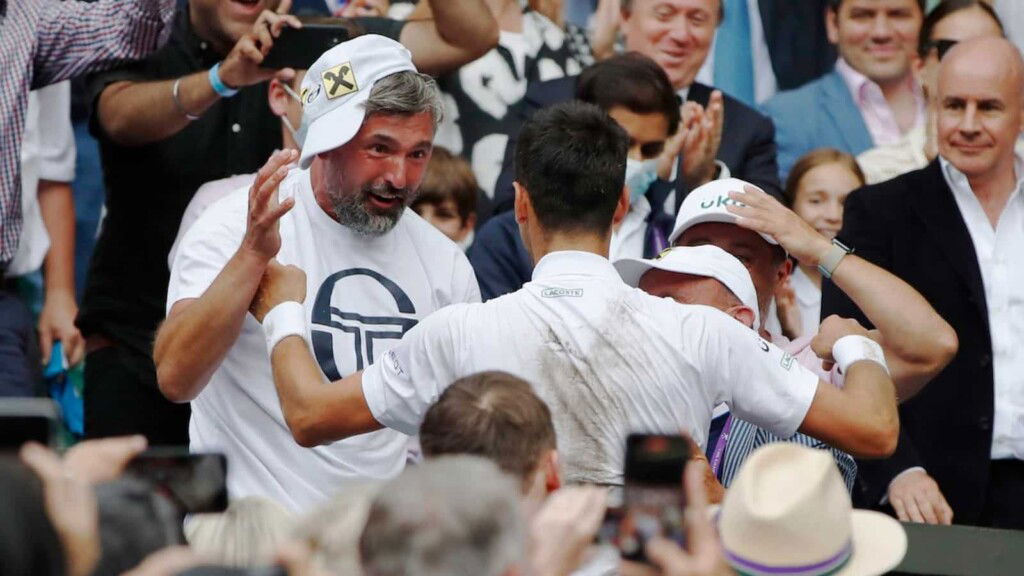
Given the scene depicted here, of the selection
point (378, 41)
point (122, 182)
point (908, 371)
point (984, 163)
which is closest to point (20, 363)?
point (122, 182)

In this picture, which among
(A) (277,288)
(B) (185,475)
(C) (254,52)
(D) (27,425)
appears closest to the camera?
(D) (27,425)

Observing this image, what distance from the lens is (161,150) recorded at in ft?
20.5

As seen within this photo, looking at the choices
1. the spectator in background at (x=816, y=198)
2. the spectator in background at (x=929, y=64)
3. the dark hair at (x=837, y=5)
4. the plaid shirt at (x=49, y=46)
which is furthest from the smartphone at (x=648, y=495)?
the dark hair at (x=837, y=5)

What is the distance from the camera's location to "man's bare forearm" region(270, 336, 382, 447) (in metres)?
4.29

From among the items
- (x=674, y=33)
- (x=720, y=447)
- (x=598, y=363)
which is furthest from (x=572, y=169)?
(x=674, y=33)

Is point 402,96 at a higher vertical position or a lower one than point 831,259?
higher

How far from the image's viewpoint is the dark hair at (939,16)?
752 centimetres

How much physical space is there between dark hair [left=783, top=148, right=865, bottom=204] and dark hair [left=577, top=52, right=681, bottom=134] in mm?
922

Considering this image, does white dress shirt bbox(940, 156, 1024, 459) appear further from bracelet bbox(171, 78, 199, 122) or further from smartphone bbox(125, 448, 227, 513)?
smartphone bbox(125, 448, 227, 513)

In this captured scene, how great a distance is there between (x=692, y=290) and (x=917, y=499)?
141 centimetres

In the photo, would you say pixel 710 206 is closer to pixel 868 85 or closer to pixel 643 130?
pixel 643 130

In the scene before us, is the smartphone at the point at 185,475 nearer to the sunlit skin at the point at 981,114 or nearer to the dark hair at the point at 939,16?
the sunlit skin at the point at 981,114

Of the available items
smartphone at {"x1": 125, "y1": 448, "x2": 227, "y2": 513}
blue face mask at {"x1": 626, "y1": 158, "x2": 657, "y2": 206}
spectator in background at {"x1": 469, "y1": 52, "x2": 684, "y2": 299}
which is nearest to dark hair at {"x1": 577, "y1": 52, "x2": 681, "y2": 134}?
spectator in background at {"x1": 469, "y1": 52, "x2": 684, "y2": 299}

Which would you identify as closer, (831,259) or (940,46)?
(831,259)
